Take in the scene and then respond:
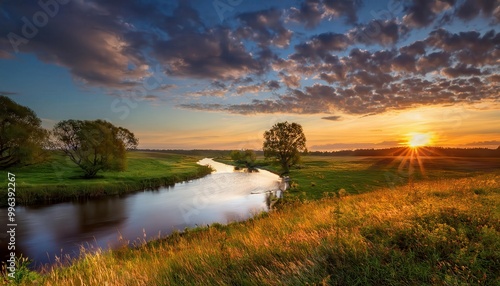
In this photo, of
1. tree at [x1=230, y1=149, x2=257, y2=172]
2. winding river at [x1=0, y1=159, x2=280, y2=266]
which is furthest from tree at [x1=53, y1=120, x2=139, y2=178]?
tree at [x1=230, y1=149, x2=257, y2=172]

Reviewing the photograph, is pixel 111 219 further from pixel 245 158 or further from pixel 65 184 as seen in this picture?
pixel 245 158

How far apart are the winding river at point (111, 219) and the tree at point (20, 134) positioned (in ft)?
49.2

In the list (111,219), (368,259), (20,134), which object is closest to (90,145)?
(20,134)

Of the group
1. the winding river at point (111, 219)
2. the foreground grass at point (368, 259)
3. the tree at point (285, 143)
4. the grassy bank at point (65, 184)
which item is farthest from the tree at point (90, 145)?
the foreground grass at point (368, 259)

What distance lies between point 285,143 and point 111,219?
4513cm

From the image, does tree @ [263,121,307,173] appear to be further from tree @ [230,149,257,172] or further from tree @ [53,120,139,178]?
tree @ [230,149,257,172]

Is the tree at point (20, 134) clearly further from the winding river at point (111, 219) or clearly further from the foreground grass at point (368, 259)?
the foreground grass at point (368, 259)

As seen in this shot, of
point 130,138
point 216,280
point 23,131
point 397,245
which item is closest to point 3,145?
point 23,131

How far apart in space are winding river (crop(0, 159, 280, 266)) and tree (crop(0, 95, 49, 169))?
15.0m

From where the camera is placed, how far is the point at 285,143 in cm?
6294

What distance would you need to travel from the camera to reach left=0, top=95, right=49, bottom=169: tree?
122ft

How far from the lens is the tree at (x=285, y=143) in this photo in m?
63.0

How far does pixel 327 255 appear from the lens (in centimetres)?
458

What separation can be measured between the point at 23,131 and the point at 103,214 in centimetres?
2369
